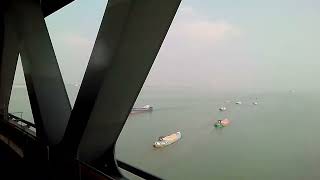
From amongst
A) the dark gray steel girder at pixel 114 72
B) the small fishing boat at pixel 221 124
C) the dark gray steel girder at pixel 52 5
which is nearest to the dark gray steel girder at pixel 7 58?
the dark gray steel girder at pixel 52 5

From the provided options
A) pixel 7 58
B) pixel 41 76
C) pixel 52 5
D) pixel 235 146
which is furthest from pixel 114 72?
pixel 235 146

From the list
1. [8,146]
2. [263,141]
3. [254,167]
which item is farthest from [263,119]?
[8,146]

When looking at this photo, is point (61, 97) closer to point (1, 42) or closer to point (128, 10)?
point (128, 10)

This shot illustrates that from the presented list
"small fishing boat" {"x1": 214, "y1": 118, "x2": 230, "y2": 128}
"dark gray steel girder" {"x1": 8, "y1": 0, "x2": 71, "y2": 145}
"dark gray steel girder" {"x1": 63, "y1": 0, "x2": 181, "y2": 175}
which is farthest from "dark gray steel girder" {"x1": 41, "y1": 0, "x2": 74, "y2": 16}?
"small fishing boat" {"x1": 214, "y1": 118, "x2": 230, "y2": 128}

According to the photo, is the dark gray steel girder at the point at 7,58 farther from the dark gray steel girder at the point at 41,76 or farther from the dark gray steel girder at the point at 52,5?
the dark gray steel girder at the point at 41,76

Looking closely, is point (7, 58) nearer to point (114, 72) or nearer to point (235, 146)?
point (114, 72)
